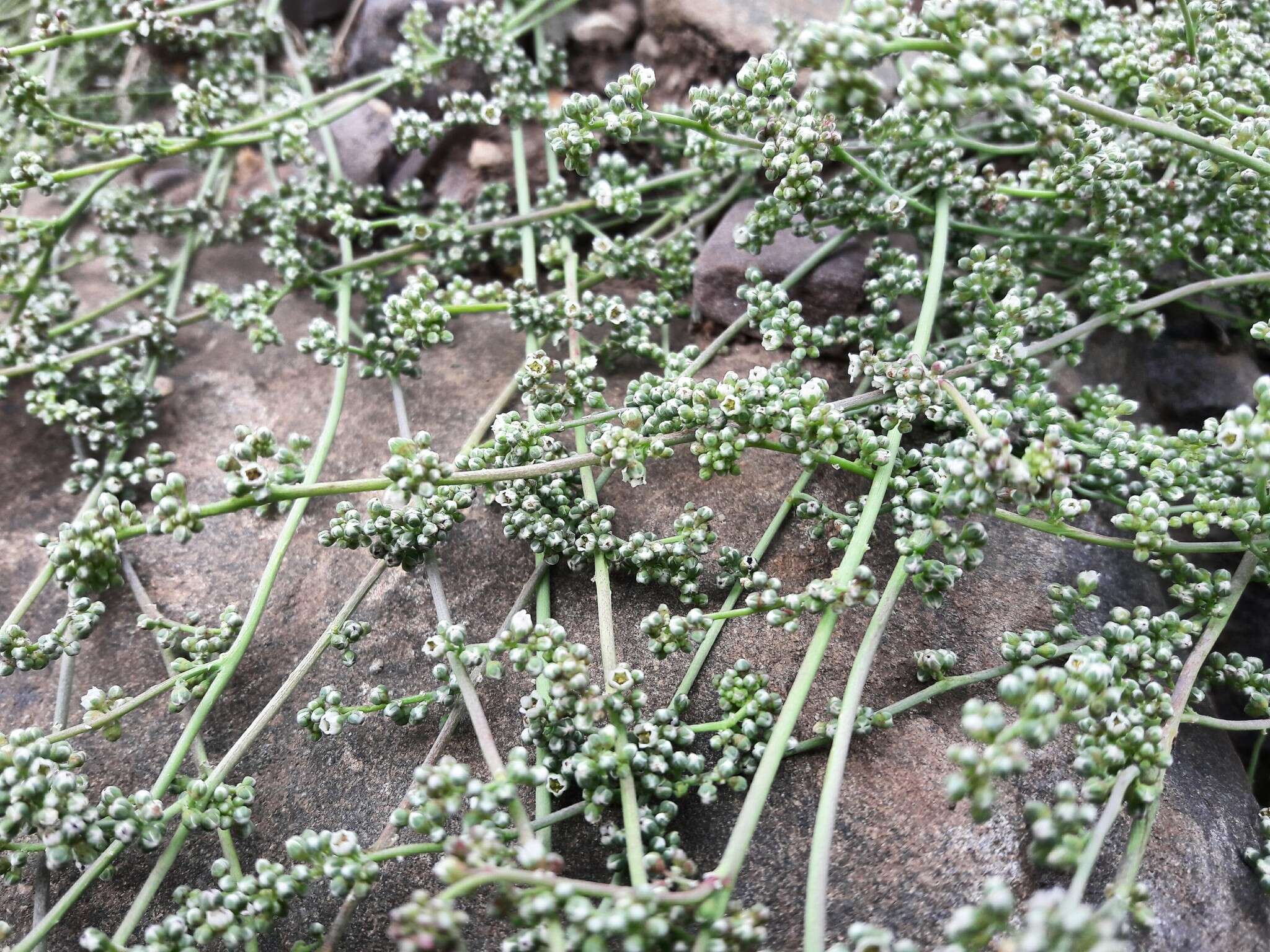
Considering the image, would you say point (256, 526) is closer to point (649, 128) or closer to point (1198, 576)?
point (649, 128)

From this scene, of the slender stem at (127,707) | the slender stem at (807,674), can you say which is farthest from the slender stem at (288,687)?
the slender stem at (807,674)

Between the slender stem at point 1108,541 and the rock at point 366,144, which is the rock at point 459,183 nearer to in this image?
the rock at point 366,144

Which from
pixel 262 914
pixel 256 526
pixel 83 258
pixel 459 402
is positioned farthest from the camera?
pixel 83 258

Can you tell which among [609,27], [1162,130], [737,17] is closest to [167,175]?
[609,27]

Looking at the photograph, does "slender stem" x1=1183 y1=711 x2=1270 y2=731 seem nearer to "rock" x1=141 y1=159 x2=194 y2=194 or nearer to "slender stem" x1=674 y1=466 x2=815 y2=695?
"slender stem" x1=674 y1=466 x2=815 y2=695

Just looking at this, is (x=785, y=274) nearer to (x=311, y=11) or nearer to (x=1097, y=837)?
(x=1097, y=837)

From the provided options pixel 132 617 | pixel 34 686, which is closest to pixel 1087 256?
pixel 132 617

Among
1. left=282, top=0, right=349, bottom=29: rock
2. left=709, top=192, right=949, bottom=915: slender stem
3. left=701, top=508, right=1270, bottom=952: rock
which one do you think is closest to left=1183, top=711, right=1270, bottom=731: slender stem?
left=701, top=508, right=1270, bottom=952: rock
